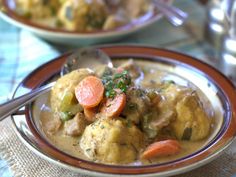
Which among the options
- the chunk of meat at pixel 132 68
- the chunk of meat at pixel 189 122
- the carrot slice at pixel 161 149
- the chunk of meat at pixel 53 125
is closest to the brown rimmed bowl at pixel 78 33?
the chunk of meat at pixel 132 68

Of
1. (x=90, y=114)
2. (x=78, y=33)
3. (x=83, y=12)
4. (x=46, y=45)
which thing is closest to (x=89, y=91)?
(x=90, y=114)

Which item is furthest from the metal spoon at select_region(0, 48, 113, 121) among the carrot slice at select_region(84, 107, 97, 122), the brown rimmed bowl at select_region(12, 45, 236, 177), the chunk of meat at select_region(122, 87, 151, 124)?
the chunk of meat at select_region(122, 87, 151, 124)

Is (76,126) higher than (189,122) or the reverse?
higher

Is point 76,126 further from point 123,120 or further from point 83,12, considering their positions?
point 83,12

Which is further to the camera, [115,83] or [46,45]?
[46,45]

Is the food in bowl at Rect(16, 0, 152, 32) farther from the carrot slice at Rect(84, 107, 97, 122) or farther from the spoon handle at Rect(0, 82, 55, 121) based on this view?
the carrot slice at Rect(84, 107, 97, 122)

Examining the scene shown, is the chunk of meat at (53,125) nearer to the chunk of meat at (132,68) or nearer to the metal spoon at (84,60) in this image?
the metal spoon at (84,60)

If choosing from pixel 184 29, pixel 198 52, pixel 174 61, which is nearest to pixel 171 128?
pixel 174 61
